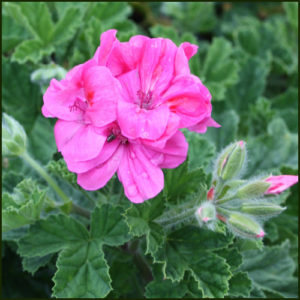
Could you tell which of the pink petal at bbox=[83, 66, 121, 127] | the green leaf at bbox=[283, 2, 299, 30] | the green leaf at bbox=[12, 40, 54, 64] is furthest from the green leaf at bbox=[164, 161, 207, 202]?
the green leaf at bbox=[283, 2, 299, 30]

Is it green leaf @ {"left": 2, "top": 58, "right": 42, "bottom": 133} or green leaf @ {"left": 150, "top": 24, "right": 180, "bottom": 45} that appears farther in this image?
green leaf @ {"left": 150, "top": 24, "right": 180, "bottom": 45}

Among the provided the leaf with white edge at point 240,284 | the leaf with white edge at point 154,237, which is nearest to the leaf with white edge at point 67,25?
the leaf with white edge at point 154,237

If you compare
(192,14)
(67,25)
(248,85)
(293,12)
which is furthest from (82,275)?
(293,12)

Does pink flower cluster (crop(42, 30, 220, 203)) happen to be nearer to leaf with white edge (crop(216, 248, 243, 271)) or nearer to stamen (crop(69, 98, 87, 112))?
stamen (crop(69, 98, 87, 112))

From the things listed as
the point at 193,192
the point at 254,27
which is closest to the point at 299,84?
the point at 254,27

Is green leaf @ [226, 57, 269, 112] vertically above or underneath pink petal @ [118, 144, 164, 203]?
underneath

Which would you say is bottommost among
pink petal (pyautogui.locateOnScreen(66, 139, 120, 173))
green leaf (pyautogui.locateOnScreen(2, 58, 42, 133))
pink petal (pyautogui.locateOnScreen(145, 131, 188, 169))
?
green leaf (pyautogui.locateOnScreen(2, 58, 42, 133))
